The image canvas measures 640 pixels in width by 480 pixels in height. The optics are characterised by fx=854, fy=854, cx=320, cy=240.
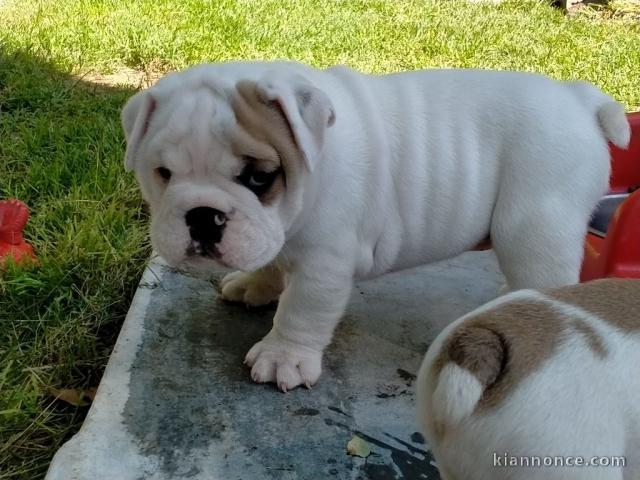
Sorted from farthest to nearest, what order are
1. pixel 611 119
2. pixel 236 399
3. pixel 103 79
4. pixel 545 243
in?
1. pixel 103 79
2. pixel 611 119
3. pixel 545 243
4. pixel 236 399

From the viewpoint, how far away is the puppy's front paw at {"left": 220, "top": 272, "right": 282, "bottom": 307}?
9.57ft

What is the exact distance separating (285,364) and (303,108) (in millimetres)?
755

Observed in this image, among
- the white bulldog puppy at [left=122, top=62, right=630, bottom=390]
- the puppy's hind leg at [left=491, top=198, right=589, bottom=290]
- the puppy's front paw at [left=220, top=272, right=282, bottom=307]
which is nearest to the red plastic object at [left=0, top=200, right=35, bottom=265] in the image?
the puppy's front paw at [left=220, top=272, right=282, bottom=307]

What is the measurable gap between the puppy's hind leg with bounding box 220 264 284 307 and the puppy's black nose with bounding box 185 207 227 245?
0.66 m

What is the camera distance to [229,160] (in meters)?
2.22

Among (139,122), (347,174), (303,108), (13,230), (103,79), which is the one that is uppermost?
(303,108)

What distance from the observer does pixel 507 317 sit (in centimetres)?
165

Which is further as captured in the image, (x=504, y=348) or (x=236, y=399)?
(x=236, y=399)

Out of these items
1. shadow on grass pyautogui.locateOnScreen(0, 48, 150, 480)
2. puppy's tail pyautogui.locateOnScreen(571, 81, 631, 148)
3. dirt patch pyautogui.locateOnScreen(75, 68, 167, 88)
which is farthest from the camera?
dirt patch pyautogui.locateOnScreen(75, 68, 167, 88)

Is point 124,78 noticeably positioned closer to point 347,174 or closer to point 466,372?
point 347,174

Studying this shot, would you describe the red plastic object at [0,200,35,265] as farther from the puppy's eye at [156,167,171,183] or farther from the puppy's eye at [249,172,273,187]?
the puppy's eye at [249,172,273,187]

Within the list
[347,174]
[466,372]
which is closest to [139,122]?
[347,174]

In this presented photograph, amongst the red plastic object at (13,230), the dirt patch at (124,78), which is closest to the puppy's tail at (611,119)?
the red plastic object at (13,230)

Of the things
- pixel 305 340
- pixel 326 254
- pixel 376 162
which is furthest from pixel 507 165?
pixel 305 340
